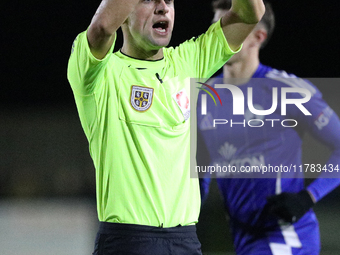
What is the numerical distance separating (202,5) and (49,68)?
1296 millimetres

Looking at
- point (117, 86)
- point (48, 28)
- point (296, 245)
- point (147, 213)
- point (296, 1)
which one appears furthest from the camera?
point (48, 28)

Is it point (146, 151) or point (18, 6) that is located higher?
point (18, 6)

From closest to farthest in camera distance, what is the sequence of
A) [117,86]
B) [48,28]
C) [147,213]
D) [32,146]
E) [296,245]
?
[147,213] < [117,86] < [296,245] < [48,28] < [32,146]

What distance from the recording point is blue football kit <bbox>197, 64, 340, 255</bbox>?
2.47m

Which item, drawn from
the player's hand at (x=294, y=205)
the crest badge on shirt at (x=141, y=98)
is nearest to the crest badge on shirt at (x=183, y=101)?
the crest badge on shirt at (x=141, y=98)

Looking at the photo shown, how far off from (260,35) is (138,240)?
1660mm

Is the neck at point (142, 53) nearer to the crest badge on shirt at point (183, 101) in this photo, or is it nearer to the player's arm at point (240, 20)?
the crest badge on shirt at point (183, 101)

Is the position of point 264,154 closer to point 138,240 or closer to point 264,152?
point 264,152

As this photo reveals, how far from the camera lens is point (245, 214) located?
2.53 meters

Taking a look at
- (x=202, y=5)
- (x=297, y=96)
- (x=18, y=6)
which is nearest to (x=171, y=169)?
(x=297, y=96)

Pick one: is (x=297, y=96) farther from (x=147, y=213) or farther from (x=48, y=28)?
(x=48, y=28)

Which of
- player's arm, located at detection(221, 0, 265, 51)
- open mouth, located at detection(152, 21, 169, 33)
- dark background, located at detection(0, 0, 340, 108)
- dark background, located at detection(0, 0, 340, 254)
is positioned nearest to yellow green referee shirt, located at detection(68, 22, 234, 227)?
open mouth, located at detection(152, 21, 169, 33)

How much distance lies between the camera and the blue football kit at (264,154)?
247 centimetres

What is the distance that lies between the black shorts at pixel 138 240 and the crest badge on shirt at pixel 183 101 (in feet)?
1.46
